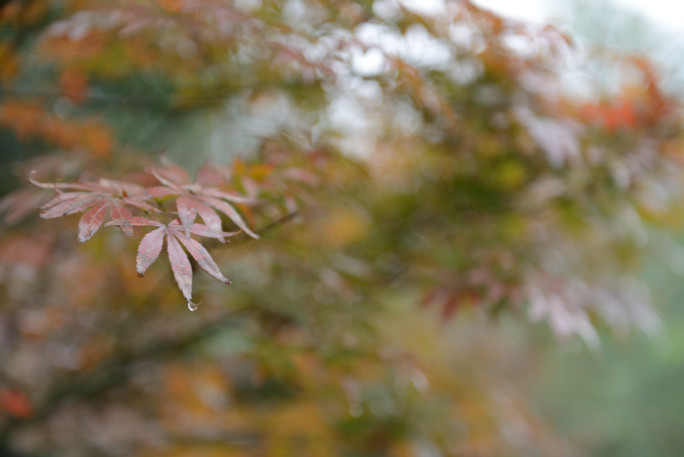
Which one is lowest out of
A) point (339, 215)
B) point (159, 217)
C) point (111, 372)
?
point (111, 372)

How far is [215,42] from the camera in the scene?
3.83ft

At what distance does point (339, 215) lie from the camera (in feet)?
5.36

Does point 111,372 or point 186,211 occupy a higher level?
point 186,211

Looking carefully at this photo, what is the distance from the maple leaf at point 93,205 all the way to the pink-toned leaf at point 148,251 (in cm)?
Answer: 2

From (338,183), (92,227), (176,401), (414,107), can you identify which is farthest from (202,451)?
(92,227)

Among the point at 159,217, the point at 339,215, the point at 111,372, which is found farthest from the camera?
the point at 339,215

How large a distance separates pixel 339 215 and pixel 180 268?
1113 mm

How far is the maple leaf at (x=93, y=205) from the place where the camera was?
538 millimetres

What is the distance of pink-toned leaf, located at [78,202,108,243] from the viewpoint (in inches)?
20.6

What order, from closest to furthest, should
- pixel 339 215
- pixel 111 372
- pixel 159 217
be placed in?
pixel 159 217, pixel 111 372, pixel 339 215

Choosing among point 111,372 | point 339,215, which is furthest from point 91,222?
point 339,215

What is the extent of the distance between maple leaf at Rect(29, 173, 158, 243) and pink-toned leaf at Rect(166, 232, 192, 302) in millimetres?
42

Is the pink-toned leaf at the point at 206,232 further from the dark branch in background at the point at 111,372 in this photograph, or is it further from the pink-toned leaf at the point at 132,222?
the dark branch in background at the point at 111,372

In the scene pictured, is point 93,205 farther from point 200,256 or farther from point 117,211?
point 200,256
